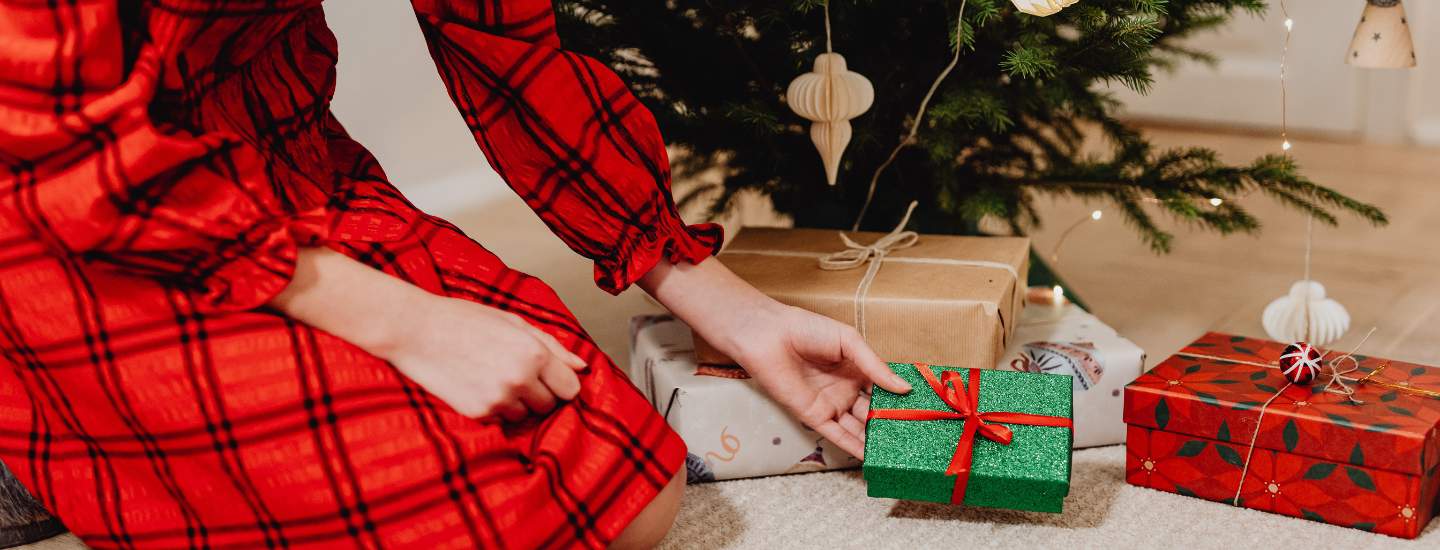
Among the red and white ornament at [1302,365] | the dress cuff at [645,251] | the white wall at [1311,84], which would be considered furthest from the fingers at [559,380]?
the white wall at [1311,84]

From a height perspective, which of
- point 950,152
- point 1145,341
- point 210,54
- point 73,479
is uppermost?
point 210,54

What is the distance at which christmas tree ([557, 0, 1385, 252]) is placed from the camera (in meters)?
1.15

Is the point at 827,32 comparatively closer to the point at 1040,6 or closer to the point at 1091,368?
the point at 1040,6

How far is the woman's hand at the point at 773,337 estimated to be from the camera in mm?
966

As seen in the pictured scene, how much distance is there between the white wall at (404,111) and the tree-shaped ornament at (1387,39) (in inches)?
49.9

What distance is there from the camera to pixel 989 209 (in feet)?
3.99

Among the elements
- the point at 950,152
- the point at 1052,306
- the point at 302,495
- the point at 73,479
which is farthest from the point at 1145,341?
the point at 73,479

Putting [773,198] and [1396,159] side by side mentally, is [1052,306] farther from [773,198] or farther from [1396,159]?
[1396,159]

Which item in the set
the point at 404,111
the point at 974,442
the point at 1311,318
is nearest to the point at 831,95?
the point at 974,442

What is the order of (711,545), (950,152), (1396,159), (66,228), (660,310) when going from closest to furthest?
(66,228)
(711,545)
(950,152)
(660,310)
(1396,159)

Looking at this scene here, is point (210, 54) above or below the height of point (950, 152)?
above

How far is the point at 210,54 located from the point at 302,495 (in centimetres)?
28

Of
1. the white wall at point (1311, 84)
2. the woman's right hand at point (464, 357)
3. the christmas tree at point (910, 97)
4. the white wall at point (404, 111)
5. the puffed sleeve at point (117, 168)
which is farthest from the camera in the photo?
the white wall at point (1311, 84)

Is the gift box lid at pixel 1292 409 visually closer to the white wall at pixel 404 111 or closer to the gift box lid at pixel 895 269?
the gift box lid at pixel 895 269
